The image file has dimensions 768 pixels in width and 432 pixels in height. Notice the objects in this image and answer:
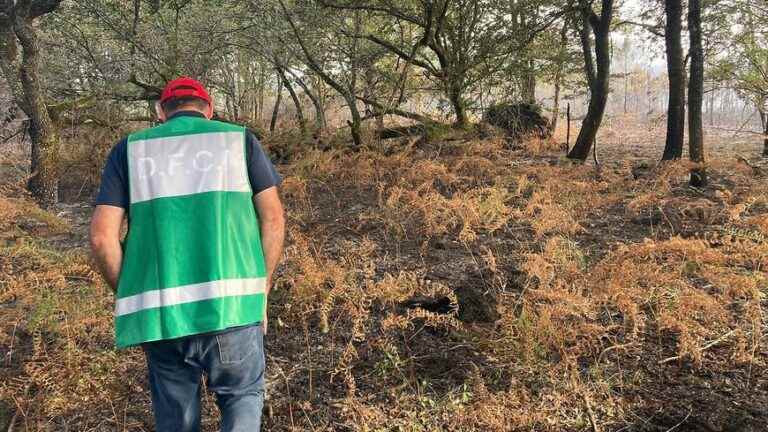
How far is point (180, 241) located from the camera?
185 centimetres

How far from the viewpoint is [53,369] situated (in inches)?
112

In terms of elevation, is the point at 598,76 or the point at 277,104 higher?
the point at 277,104

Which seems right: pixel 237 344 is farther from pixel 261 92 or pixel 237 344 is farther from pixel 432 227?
pixel 261 92

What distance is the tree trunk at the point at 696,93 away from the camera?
643cm

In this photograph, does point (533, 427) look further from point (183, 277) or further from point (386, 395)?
point (183, 277)


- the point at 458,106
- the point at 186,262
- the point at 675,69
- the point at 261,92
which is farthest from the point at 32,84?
the point at 261,92

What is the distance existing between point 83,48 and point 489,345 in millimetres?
8067

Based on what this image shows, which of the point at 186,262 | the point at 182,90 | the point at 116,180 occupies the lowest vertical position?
the point at 186,262

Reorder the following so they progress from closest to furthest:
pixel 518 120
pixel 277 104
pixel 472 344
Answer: pixel 472 344 < pixel 518 120 < pixel 277 104

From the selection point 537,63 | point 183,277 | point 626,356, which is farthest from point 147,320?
point 537,63

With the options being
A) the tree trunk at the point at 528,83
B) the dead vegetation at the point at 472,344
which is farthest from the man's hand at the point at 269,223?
the tree trunk at the point at 528,83

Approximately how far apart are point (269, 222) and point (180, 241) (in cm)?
37

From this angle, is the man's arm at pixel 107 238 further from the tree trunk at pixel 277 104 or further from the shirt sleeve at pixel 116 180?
the tree trunk at pixel 277 104

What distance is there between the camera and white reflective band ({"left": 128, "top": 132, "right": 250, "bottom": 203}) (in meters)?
1.85
